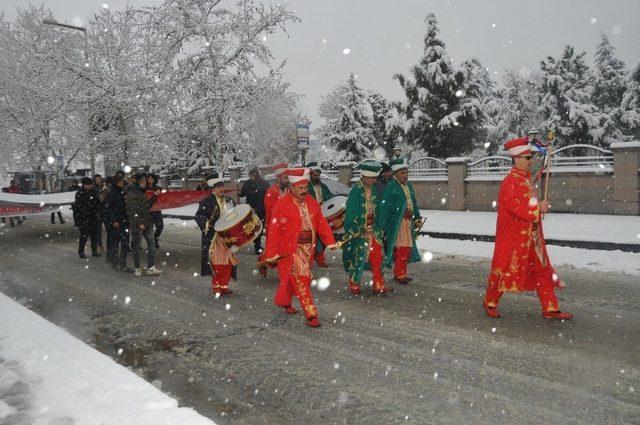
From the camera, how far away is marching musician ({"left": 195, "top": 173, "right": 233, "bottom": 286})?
8.30 m

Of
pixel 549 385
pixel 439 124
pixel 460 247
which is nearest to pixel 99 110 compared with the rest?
pixel 439 124

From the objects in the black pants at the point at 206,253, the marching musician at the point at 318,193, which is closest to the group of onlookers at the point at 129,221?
the black pants at the point at 206,253

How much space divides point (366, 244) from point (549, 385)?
12.0 feet

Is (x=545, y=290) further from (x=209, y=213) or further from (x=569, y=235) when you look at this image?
(x=569, y=235)

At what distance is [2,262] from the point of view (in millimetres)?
12398

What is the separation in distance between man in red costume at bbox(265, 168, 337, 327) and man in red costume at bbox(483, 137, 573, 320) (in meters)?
1.88

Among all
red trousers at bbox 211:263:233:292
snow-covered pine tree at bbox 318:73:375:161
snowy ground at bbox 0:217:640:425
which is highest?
snow-covered pine tree at bbox 318:73:375:161

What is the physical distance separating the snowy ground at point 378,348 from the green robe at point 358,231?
447 millimetres

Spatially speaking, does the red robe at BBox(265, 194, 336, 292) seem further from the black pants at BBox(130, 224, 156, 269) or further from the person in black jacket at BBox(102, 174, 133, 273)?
the person in black jacket at BBox(102, 174, 133, 273)

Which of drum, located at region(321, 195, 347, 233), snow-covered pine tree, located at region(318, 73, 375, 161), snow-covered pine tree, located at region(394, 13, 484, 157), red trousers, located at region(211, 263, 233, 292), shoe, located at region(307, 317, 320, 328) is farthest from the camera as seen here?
snow-covered pine tree, located at region(318, 73, 375, 161)

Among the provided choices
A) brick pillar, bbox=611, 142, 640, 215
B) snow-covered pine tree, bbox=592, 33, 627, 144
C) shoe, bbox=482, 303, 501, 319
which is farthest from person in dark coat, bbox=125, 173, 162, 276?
snow-covered pine tree, bbox=592, 33, 627, 144

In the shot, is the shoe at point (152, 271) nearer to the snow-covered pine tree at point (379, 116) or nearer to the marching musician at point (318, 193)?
the marching musician at point (318, 193)

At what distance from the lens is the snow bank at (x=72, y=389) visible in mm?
3766

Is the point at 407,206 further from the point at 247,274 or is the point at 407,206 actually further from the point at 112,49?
the point at 112,49
